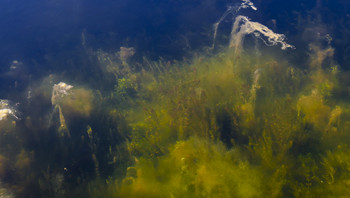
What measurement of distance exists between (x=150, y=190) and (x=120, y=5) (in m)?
7.28

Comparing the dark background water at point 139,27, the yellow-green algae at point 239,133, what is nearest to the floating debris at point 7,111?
the dark background water at point 139,27

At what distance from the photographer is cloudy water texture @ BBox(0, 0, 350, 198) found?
3203mm

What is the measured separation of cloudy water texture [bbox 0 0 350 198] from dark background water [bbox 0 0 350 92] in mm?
52

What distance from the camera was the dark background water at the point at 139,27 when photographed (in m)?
6.25

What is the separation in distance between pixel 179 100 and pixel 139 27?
4.04m

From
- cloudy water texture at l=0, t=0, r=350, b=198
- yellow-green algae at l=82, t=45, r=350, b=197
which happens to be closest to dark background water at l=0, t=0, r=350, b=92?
cloudy water texture at l=0, t=0, r=350, b=198

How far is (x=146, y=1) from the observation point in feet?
27.5

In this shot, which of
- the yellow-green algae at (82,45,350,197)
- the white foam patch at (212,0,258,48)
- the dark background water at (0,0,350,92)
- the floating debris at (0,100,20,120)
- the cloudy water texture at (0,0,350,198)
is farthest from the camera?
the white foam patch at (212,0,258,48)

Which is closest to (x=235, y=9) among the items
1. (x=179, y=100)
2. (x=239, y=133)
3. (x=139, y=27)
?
(x=139, y=27)

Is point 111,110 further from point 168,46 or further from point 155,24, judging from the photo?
point 155,24

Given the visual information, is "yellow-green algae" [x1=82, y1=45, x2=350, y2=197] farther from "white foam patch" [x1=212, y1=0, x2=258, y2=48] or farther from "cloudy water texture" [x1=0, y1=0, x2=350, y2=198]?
"white foam patch" [x1=212, y1=0, x2=258, y2=48]

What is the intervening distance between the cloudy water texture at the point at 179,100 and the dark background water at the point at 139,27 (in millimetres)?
52

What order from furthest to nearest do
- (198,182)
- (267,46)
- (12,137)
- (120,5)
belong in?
1. (120,5)
2. (267,46)
3. (12,137)
4. (198,182)

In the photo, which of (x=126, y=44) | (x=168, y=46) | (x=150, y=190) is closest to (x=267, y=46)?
(x=168, y=46)
